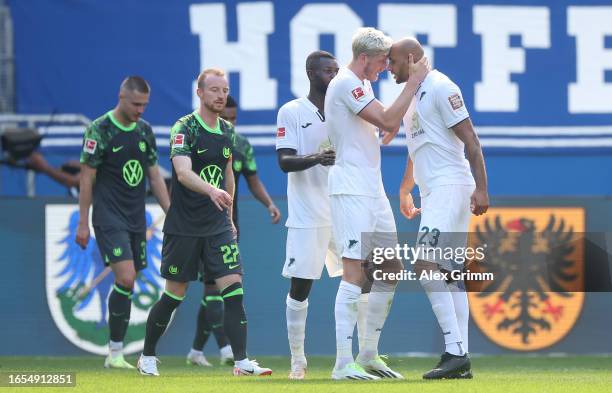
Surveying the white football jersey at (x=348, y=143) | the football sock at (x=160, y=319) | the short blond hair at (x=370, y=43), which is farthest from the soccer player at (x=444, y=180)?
the football sock at (x=160, y=319)

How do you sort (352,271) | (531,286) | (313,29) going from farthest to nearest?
(313,29), (531,286), (352,271)

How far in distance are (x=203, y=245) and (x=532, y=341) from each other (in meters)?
3.62

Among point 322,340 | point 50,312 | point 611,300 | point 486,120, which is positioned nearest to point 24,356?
point 50,312

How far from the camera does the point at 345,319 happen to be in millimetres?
8016

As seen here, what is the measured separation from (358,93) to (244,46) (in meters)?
6.97

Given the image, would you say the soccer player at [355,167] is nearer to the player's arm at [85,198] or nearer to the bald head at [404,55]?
the bald head at [404,55]

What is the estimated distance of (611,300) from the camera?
1134 cm

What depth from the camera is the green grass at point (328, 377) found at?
7.49 m

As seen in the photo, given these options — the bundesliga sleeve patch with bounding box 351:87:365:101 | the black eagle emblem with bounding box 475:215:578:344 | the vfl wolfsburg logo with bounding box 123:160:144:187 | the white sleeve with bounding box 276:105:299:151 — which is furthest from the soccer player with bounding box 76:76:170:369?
the black eagle emblem with bounding box 475:215:578:344

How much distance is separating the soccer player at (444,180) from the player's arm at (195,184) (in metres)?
1.19

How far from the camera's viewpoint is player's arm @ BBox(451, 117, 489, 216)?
25.9 ft

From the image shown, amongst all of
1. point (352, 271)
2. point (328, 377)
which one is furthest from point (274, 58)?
point (352, 271)

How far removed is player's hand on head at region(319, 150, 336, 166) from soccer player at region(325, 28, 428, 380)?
0.14ft

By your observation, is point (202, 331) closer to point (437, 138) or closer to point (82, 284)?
point (82, 284)
